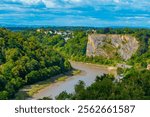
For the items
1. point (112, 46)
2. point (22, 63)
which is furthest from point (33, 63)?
point (112, 46)

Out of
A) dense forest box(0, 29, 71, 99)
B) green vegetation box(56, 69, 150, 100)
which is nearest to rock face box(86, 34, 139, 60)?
dense forest box(0, 29, 71, 99)

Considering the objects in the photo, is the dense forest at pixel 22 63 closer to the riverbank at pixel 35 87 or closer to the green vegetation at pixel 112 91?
the riverbank at pixel 35 87

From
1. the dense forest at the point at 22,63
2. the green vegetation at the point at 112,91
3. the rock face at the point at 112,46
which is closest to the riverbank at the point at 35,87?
the dense forest at the point at 22,63

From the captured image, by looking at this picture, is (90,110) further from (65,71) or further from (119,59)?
(119,59)

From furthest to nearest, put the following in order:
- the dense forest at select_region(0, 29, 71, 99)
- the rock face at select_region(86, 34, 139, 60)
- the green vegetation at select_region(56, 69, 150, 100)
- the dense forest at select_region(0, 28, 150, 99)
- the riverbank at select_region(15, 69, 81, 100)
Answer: the rock face at select_region(86, 34, 139, 60) → the dense forest at select_region(0, 29, 71, 99) → the riverbank at select_region(15, 69, 81, 100) → the dense forest at select_region(0, 28, 150, 99) → the green vegetation at select_region(56, 69, 150, 100)

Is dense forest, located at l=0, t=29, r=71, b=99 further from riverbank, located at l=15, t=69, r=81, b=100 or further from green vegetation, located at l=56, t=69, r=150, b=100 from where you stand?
green vegetation, located at l=56, t=69, r=150, b=100

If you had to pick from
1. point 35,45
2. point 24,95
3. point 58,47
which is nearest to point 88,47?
point 58,47

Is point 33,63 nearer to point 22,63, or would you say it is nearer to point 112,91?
point 22,63
